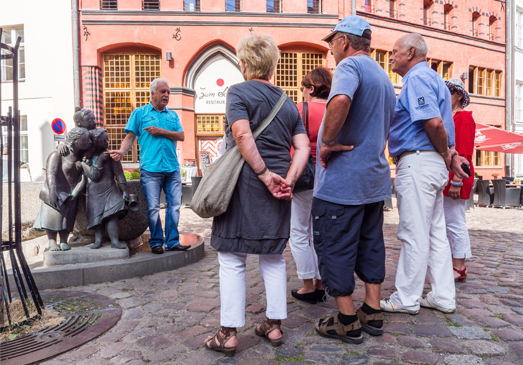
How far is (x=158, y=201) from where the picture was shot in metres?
4.52

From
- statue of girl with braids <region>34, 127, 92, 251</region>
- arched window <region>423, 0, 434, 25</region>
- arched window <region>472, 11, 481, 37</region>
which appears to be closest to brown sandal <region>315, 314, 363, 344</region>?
statue of girl with braids <region>34, 127, 92, 251</region>

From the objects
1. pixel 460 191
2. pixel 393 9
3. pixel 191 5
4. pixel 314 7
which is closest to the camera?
pixel 460 191

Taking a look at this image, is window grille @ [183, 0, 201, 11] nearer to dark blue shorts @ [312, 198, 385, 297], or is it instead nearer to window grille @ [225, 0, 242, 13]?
window grille @ [225, 0, 242, 13]

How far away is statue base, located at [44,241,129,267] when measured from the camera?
153 inches

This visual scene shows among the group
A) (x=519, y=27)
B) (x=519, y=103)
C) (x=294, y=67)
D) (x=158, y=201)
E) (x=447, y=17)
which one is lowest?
(x=158, y=201)

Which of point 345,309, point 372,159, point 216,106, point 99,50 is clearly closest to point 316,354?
point 345,309

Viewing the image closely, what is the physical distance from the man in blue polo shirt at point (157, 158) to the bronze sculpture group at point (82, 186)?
0.35 meters

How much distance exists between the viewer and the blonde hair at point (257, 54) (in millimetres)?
2439

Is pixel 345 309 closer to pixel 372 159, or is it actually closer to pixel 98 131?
pixel 372 159

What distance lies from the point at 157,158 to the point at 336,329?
9.09 feet

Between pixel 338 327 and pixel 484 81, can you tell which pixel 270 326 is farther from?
pixel 484 81

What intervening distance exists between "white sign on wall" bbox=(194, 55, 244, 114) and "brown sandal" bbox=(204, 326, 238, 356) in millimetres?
15523

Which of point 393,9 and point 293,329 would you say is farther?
point 393,9

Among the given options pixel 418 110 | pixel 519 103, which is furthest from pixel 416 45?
pixel 519 103
